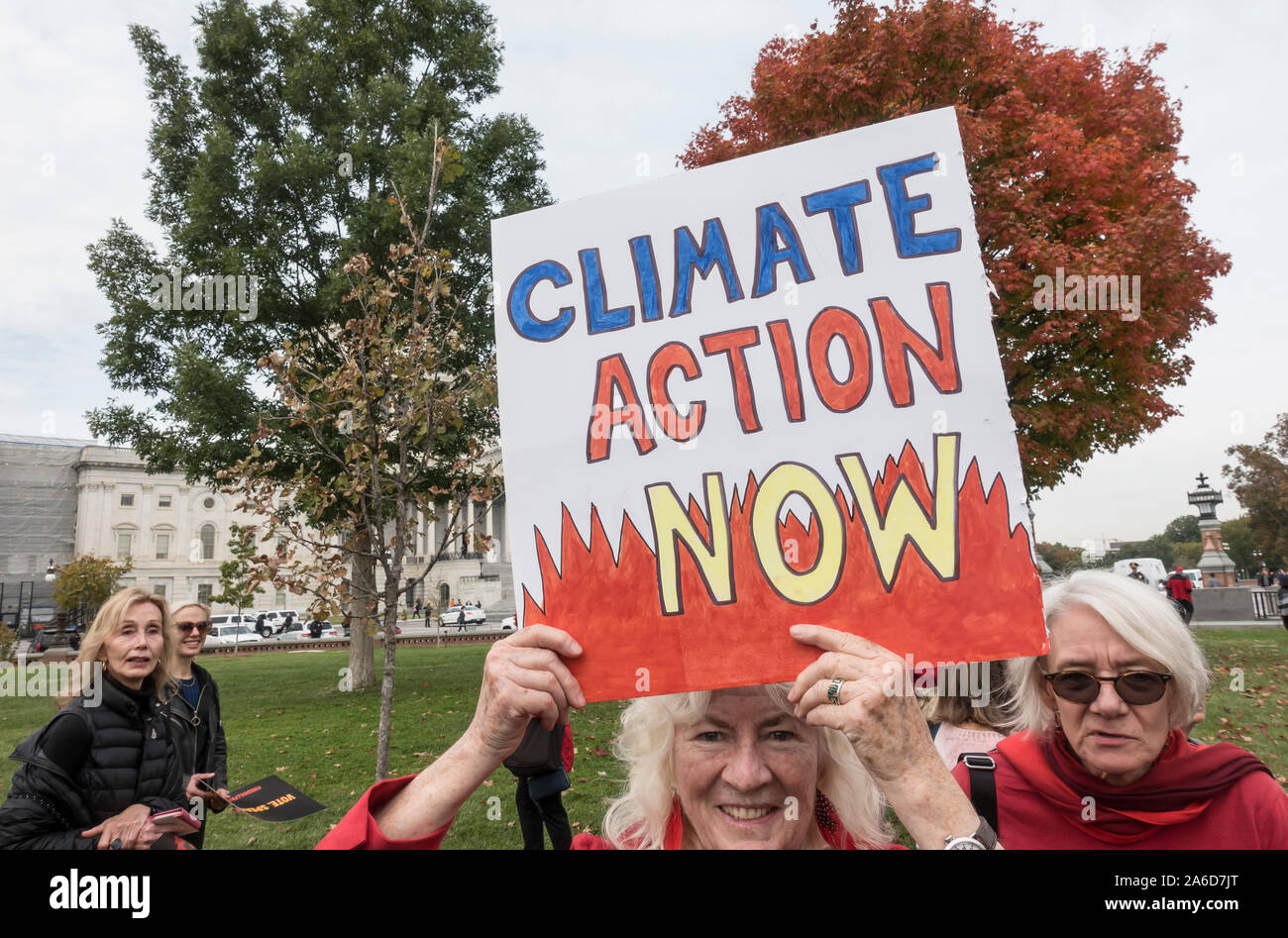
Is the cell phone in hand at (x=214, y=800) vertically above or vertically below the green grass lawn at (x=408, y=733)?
above

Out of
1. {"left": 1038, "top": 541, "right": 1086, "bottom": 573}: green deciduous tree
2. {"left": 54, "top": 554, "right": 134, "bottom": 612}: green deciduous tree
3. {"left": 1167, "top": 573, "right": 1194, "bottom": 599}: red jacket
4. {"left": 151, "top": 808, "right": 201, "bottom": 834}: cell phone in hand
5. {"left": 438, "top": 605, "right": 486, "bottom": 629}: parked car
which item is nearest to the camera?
{"left": 151, "top": 808, "right": 201, "bottom": 834}: cell phone in hand

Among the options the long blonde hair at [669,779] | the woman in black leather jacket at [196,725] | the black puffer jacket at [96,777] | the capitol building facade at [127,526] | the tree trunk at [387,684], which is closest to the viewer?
the long blonde hair at [669,779]

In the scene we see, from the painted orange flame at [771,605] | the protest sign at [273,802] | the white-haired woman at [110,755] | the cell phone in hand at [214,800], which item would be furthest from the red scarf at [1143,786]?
the cell phone in hand at [214,800]

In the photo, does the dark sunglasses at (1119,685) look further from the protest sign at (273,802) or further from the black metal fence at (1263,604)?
the black metal fence at (1263,604)

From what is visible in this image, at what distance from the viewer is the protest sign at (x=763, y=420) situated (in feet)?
5.49

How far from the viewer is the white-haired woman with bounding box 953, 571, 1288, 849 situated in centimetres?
193

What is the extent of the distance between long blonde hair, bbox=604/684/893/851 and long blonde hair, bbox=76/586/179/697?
263 cm

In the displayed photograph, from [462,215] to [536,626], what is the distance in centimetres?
1323

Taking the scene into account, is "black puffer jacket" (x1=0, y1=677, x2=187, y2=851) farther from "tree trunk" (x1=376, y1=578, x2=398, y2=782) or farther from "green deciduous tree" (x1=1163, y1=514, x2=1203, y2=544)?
"green deciduous tree" (x1=1163, y1=514, x2=1203, y2=544)

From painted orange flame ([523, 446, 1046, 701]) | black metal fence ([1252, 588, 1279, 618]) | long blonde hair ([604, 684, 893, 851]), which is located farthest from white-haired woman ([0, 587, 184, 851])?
black metal fence ([1252, 588, 1279, 618])

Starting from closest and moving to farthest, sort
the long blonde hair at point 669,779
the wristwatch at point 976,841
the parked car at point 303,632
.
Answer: the wristwatch at point 976,841
the long blonde hair at point 669,779
the parked car at point 303,632

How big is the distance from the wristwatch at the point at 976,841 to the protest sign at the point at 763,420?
1.08ft
